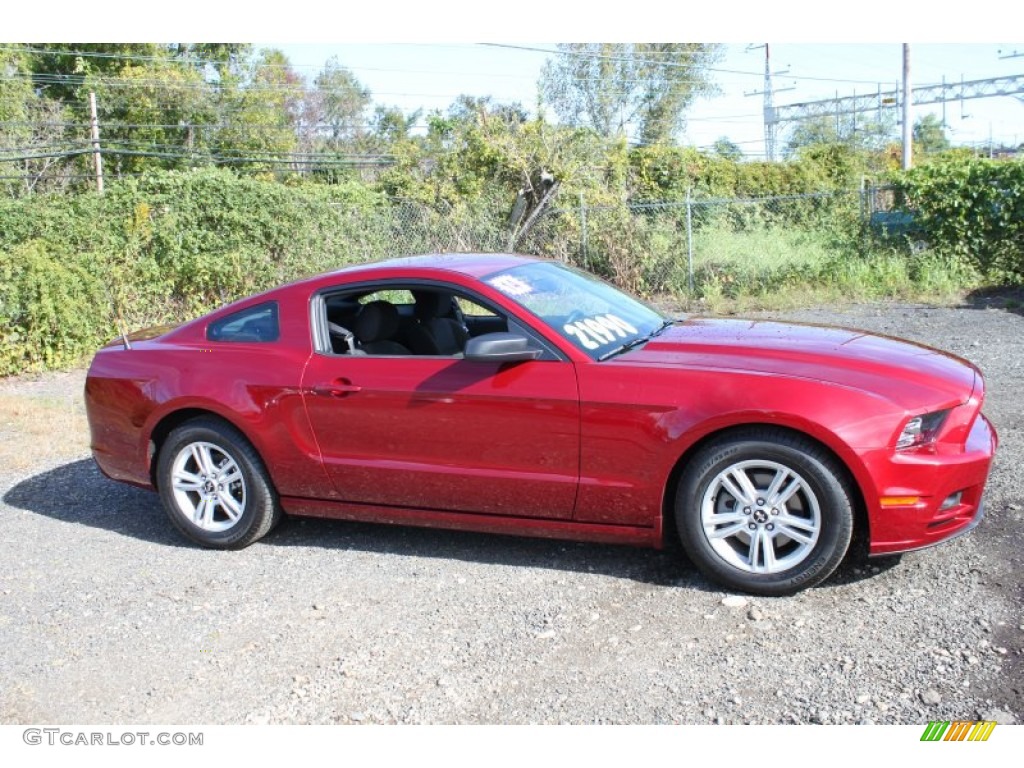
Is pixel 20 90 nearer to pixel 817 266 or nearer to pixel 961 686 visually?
pixel 817 266

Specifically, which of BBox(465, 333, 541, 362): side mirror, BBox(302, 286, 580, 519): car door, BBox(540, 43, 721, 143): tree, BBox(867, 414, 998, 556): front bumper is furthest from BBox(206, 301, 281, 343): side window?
BBox(540, 43, 721, 143): tree

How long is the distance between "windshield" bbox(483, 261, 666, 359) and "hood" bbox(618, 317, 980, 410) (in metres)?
0.15

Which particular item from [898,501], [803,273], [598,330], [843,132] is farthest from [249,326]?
[843,132]

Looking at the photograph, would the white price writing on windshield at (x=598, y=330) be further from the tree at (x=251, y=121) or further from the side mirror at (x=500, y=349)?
the tree at (x=251, y=121)

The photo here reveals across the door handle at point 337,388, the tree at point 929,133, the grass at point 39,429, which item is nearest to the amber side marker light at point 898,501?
the door handle at point 337,388

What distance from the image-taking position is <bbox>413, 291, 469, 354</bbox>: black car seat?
205 inches

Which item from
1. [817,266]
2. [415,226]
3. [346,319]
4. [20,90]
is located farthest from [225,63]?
[346,319]

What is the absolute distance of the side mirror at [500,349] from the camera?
428 centimetres

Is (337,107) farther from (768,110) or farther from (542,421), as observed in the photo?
(542,421)

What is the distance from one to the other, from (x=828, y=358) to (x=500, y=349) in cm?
147

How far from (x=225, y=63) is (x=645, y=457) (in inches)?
1400

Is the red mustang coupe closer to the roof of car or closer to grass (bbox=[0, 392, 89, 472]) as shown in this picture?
the roof of car

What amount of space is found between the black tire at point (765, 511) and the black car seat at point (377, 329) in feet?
5.93

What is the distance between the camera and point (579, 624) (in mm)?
4008
